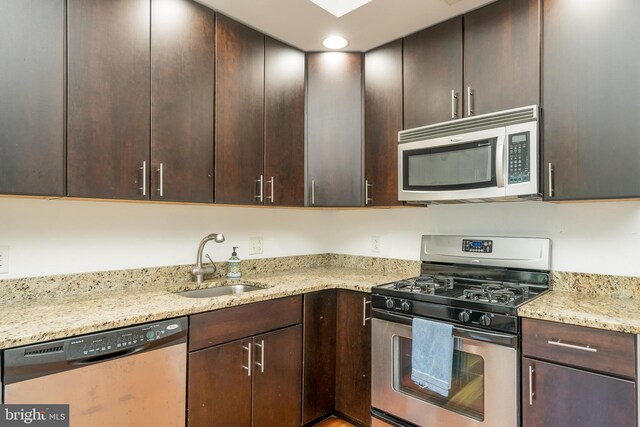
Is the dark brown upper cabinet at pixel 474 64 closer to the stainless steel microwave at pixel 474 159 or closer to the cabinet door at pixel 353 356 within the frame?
the stainless steel microwave at pixel 474 159

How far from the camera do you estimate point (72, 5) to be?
1515 millimetres

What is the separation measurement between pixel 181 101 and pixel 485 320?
1735mm

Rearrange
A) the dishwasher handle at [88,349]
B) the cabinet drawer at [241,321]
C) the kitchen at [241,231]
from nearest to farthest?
the dishwasher handle at [88,349], the cabinet drawer at [241,321], the kitchen at [241,231]

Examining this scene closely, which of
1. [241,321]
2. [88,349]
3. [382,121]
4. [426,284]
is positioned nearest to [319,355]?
[241,321]

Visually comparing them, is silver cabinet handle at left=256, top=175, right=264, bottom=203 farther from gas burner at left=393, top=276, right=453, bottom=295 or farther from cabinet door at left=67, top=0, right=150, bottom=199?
gas burner at left=393, top=276, right=453, bottom=295

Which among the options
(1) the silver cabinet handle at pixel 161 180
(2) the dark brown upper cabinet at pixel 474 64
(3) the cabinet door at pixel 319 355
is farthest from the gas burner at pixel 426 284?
(1) the silver cabinet handle at pixel 161 180

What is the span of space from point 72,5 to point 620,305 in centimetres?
261

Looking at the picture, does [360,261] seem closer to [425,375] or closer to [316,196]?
[316,196]

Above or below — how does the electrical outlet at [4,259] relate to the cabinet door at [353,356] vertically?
above

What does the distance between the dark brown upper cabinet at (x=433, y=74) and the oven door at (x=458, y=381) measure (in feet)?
3.69

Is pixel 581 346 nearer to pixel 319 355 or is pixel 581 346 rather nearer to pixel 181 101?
pixel 319 355

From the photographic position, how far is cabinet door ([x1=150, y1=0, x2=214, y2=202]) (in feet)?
5.80

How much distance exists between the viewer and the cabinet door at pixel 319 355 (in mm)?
2090

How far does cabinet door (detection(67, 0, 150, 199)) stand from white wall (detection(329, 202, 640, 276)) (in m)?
1.63
